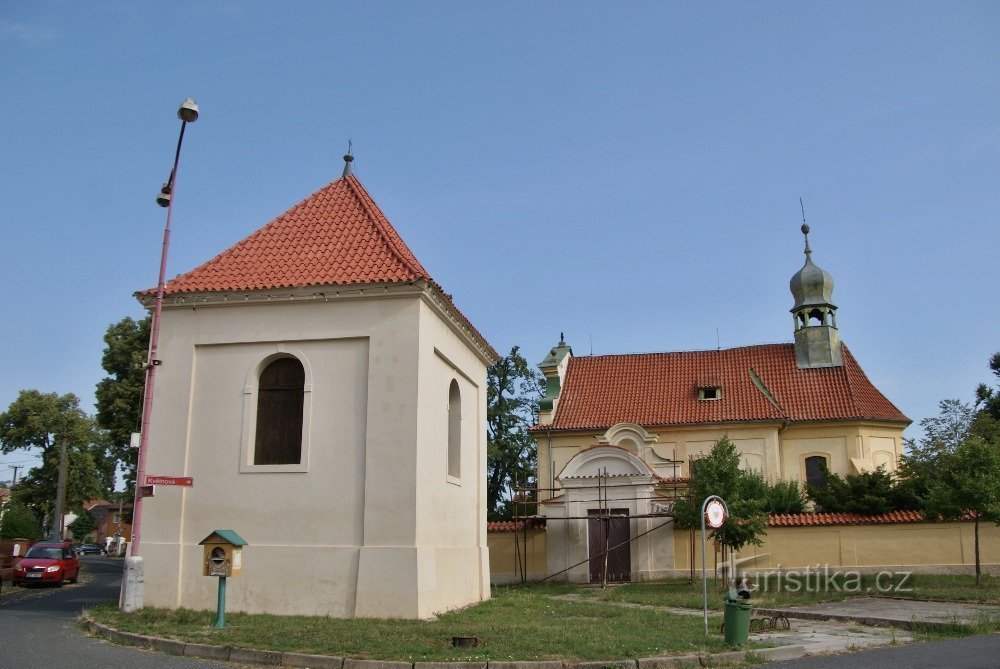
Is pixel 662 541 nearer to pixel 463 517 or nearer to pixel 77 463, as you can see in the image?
pixel 463 517

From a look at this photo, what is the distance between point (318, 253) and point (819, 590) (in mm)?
15386

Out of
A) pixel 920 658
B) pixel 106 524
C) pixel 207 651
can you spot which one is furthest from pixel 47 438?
pixel 106 524

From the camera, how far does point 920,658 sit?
10.7 m

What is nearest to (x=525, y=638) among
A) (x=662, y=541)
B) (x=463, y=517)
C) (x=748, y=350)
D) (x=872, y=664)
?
(x=872, y=664)

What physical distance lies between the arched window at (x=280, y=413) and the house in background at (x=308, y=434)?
1.1 inches

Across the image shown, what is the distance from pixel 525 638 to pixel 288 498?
5489 millimetres

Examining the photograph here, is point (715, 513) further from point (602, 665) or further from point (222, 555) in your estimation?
point (222, 555)

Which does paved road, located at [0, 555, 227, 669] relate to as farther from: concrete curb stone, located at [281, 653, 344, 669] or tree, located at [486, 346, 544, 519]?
tree, located at [486, 346, 544, 519]

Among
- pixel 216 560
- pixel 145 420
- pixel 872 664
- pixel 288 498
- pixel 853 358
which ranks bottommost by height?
pixel 872 664

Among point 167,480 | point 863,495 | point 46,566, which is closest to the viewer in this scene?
point 167,480

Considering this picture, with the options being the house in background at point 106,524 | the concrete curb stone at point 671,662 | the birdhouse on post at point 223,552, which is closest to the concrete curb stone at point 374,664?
the concrete curb stone at point 671,662

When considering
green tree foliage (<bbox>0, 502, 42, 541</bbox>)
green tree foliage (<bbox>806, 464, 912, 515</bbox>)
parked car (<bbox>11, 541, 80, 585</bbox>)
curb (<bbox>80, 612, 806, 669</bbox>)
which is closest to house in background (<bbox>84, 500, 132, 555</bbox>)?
green tree foliage (<bbox>0, 502, 42, 541</bbox>)

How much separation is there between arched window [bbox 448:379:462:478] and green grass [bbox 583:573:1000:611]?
6.00 metres

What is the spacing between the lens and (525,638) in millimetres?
11961
